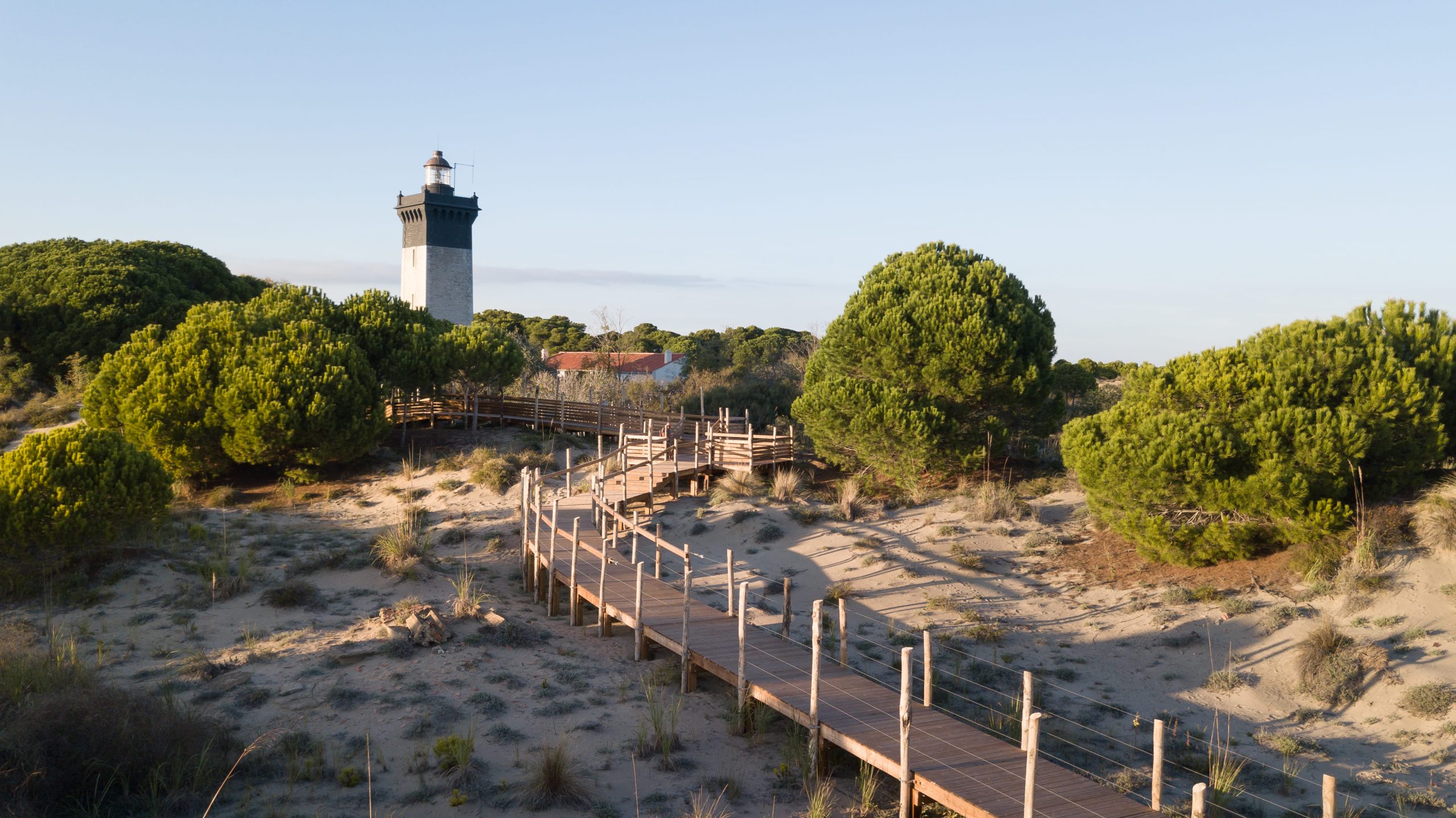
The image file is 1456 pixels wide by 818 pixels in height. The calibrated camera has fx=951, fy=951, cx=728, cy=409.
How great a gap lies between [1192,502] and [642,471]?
1271cm

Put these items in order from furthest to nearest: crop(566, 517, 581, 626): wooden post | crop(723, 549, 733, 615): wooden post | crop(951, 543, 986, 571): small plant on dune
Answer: crop(951, 543, 986, 571): small plant on dune → crop(566, 517, 581, 626): wooden post → crop(723, 549, 733, 615): wooden post

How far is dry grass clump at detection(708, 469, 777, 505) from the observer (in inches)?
891

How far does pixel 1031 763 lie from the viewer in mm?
7520

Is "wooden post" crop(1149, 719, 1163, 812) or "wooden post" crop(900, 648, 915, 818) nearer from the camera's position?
"wooden post" crop(1149, 719, 1163, 812)

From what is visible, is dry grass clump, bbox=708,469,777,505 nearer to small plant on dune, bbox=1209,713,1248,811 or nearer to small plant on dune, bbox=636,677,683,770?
small plant on dune, bbox=636,677,683,770

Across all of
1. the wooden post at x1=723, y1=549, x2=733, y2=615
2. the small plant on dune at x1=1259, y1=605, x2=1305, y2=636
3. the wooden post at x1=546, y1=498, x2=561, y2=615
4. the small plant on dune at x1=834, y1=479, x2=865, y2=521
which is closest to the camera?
the wooden post at x1=723, y1=549, x2=733, y2=615

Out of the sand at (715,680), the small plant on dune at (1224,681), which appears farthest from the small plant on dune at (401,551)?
the small plant on dune at (1224,681)

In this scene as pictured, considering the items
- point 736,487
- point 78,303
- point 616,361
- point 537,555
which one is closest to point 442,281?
Result: point 616,361

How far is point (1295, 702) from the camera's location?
11.8 m

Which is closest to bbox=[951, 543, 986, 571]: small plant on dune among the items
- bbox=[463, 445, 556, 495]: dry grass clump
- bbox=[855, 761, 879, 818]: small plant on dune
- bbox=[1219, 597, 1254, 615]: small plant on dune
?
bbox=[1219, 597, 1254, 615]: small plant on dune

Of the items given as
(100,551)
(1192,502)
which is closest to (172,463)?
(100,551)

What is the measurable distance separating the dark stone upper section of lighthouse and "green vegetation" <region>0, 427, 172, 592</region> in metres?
32.4

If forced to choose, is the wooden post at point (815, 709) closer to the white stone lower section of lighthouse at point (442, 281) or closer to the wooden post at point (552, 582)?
the wooden post at point (552, 582)

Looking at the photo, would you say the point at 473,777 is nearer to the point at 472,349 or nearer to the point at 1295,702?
the point at 1295,702
